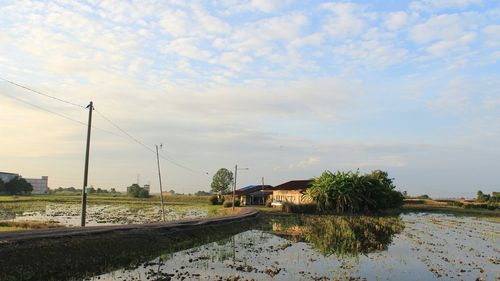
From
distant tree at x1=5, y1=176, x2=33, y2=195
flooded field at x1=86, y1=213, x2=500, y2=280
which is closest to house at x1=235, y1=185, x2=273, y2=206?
flooded field at x1=86, y1=213, x2=500, y2=280

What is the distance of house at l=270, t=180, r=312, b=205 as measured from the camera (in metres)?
68.6

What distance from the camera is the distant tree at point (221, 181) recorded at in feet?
400

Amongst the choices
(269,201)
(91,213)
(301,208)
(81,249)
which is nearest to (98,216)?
(91,213)

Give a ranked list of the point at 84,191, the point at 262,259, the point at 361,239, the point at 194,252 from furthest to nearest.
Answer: the point at 84,191, the point at 361,239, the point at 194,252, the point at 262,259

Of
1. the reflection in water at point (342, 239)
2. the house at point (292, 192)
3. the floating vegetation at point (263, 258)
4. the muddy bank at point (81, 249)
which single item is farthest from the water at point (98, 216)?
the house at point (292, 192)

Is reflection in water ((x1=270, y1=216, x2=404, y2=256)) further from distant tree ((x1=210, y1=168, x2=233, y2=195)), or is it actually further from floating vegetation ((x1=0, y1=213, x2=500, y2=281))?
distant tree ((x1=210, y1=168, x2=233, y2=195))

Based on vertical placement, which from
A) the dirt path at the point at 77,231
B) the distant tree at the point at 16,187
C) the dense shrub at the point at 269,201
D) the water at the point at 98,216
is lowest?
the water at the point at 98,216

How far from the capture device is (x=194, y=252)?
22.2m

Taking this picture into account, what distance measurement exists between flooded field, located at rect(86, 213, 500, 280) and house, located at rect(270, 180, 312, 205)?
3719 cm

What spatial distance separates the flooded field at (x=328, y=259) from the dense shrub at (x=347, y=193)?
27685mm

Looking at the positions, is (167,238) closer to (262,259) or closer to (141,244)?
(141,244)

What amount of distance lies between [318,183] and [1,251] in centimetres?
4977

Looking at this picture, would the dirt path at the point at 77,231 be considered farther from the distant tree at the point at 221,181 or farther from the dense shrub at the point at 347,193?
the distant tree at the point at 221,181

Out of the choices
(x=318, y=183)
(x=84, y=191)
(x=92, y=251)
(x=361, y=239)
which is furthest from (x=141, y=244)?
(x=318, y=183)
